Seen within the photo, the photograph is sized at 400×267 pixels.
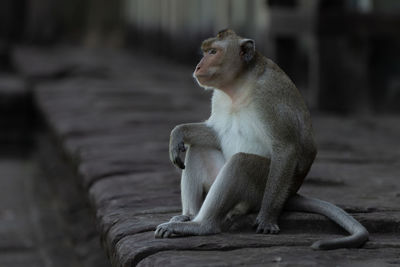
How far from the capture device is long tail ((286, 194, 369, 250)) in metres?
3.29

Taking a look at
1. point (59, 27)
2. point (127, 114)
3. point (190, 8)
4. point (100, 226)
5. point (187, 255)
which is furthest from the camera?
point (59, 27)

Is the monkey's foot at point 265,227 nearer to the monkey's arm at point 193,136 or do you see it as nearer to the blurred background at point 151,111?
the monkey's arm at point 193,136

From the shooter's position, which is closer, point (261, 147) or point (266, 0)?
point (261, 147)

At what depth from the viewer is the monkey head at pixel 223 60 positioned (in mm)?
3533

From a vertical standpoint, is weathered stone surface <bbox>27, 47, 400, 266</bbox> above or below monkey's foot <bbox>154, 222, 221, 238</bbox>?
below

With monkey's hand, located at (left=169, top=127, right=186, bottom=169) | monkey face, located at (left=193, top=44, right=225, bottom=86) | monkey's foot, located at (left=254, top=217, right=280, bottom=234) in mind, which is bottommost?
monkey's foot, located at (left=254, top=217, right=280, bottom=234)

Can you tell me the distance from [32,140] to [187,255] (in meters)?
8.09

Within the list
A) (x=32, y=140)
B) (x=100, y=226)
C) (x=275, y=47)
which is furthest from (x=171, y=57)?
(x=100, y=226)

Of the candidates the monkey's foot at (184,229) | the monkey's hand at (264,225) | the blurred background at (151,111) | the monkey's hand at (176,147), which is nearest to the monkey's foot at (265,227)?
the monkey's hand at (264,225)

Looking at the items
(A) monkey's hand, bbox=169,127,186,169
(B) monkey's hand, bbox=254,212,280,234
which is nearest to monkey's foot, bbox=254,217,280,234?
(B) monkey's hand, bbox=254,212,280,234

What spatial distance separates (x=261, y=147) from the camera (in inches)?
141

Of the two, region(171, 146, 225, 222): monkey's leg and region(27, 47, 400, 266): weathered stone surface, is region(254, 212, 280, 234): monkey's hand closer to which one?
region(27, 47, 400, 266): weathered stone surface

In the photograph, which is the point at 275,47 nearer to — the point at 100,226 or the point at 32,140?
the point at 32,140

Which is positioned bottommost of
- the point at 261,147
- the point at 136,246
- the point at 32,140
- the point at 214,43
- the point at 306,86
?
the point at 32,140
